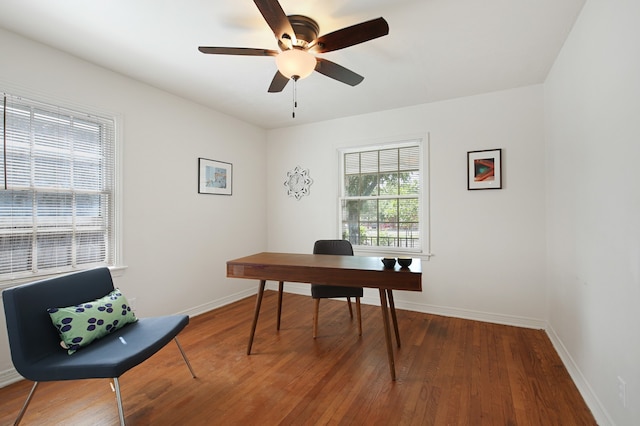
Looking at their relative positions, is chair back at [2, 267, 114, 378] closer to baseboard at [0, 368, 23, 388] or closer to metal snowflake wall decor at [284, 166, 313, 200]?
baseboard at [0, 368, 23, 388]

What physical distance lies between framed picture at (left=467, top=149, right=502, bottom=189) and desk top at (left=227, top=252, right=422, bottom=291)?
59.6 inches

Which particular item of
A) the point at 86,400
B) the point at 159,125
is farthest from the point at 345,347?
the point at 159,125

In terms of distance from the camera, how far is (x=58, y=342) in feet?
5.85

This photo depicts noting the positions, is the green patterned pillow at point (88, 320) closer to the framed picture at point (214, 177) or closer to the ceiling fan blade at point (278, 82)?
the framed picture at point (214, 177)

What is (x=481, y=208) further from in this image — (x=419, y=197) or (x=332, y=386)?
(x=332, y=386)

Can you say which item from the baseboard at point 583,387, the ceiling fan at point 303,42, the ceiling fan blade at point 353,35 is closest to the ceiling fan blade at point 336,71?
the ceiling fan at point 303,42

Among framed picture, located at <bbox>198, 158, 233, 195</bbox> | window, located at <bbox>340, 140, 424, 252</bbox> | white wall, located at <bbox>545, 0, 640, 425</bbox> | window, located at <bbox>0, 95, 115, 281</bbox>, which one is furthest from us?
window, located at <bbox>340, 140, 424, 252</bbox>

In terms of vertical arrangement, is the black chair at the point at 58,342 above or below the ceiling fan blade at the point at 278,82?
below

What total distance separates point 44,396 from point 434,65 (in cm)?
394

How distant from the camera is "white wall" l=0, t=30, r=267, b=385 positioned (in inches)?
92.5

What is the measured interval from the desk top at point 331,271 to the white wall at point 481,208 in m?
1.33

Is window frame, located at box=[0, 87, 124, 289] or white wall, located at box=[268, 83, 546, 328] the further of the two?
white wall, located at box=[268, 83, 546, 328]

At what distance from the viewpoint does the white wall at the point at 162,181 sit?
2.35m

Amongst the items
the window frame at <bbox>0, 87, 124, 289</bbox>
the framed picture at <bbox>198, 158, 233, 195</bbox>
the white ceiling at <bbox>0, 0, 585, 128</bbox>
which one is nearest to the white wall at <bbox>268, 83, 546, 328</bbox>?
the white ceiling at <bbox>0, 0, 585, 128</bbox>
